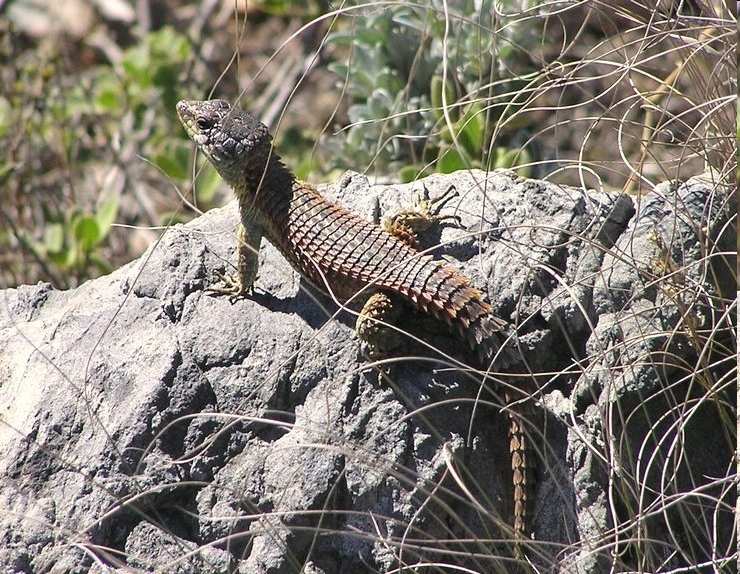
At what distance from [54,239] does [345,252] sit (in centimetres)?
268

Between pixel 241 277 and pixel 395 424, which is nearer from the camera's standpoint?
pixel 395 424

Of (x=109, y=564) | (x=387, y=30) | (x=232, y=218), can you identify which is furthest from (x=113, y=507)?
(x=387, y=30)

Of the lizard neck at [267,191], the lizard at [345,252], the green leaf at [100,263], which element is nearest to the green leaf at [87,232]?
the green leaf at [100,263]

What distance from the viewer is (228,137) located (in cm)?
389

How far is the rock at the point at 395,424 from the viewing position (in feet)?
10.3

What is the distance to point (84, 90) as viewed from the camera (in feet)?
21.1

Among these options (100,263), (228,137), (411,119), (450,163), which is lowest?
(100,263)

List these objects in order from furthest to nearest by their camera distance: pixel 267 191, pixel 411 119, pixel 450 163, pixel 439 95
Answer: pixel 411 119, pixel 439 95, pixel 450 163, pixel 267 191

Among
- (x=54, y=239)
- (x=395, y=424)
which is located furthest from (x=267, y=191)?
(x=54, y=239)

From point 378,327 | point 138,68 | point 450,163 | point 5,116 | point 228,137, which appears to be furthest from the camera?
point 138,68

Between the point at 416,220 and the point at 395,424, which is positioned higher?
the point at 416,220

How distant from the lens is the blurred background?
4418mm

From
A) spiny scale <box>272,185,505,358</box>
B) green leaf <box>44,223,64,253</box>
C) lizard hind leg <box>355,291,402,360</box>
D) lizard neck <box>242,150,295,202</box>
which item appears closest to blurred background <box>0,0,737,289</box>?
green leaf <box>44,223,64,253</box>

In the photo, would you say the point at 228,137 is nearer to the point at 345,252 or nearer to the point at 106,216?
the point at 345,252
